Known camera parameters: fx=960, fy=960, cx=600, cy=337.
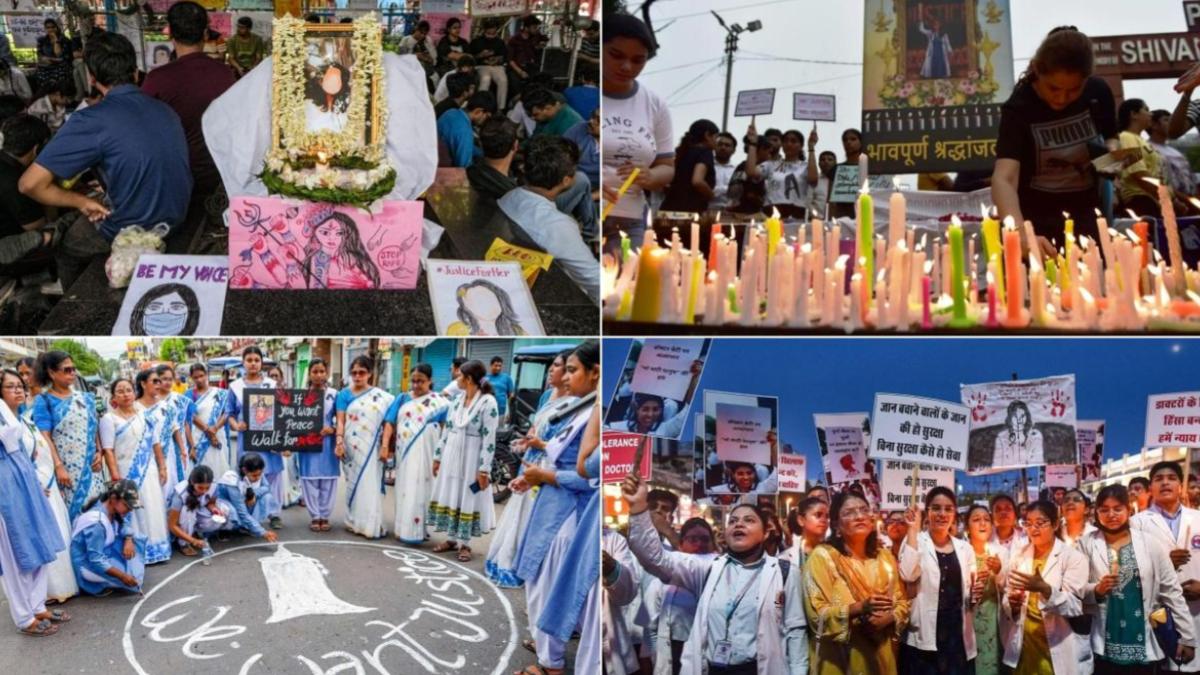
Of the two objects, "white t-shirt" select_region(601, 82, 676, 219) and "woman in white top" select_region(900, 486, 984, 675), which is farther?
"woman in white top" select_region(900, 486, 984, 675)

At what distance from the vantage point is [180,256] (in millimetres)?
3391

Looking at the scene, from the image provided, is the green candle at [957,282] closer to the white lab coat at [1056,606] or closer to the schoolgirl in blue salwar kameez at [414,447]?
the white lab coat at [1056,606]

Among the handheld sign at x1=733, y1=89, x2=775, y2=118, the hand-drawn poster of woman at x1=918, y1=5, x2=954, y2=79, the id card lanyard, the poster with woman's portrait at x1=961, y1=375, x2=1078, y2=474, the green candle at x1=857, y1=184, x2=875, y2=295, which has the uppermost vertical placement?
the hand-drawn poster of woman at x1=918, y1=5, x2=954, y2=79

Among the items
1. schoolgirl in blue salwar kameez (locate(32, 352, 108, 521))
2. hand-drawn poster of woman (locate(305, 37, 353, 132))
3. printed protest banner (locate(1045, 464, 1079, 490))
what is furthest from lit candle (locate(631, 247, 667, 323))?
schoolgirl in blue salwar kameez (locate(32, 352, 108, 521))

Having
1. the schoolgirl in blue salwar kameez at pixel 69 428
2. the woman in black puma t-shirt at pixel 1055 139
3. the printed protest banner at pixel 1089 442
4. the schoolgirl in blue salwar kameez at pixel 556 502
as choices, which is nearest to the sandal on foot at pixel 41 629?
the schoolgirl in blue salwar kameez at pixel 69 428

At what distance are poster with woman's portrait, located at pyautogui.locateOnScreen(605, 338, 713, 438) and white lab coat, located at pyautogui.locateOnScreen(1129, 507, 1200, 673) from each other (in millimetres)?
1696

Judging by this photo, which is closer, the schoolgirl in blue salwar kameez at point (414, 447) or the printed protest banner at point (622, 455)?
the printed protest banner at point (622, 455)

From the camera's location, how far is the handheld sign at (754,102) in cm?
330

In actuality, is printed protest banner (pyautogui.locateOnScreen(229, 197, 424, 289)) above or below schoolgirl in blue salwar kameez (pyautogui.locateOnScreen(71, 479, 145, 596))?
above

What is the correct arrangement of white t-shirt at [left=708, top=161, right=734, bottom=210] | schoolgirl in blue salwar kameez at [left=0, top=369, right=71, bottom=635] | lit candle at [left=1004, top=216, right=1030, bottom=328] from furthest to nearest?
white t-shirt at [left=708, top=161, right=734, bottom=210]
schoolgirl in blue salwar kameez at [left=0, top=369, right=71, bottom=635]
lit candle at [left=1004, top=216, right=1030, bottom=328]

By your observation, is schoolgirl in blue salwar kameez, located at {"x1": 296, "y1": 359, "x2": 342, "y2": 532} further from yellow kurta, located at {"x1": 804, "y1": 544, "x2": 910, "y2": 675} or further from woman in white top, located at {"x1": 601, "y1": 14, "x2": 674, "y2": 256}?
yellow kurta, located at {"x1": 804, "y1": 544, "x2": 910, "y2": 675}

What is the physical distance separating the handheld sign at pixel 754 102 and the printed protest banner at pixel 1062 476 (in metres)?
1.66

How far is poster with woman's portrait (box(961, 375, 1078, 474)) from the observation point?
3.46 metres

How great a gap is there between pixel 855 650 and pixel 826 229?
1.55 meters
